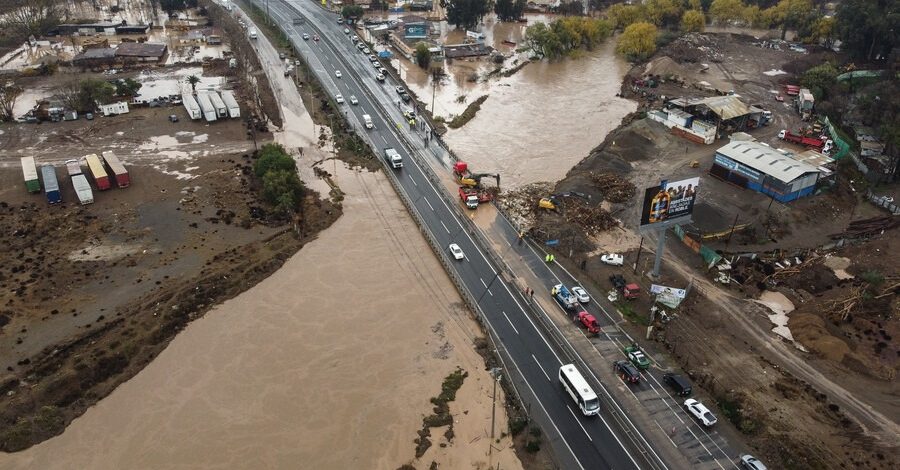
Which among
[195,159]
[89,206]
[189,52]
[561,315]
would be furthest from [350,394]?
[189,52]

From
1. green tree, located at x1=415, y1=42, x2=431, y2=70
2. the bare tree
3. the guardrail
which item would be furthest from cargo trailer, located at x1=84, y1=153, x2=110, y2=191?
the bare tree

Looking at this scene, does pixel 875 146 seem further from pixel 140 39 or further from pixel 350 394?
pixel 140 39

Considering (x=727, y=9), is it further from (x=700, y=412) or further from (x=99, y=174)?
(x=99, y=174)

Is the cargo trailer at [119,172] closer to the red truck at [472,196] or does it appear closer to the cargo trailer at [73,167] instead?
the cargo trailer at [73,167]

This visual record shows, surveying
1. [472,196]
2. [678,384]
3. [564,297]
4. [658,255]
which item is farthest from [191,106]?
[678,384]

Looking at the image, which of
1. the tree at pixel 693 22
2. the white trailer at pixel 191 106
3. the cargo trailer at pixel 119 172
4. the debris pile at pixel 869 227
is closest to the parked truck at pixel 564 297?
the debris pile at pixel 869 227

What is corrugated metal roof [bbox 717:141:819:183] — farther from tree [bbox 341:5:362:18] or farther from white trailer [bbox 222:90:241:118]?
tree [bbox 341:5:362:18]
